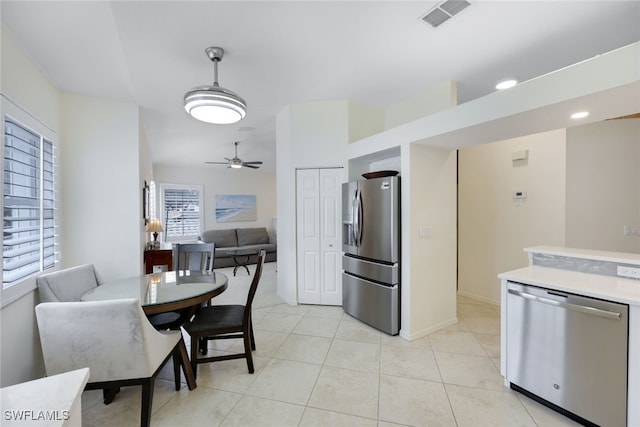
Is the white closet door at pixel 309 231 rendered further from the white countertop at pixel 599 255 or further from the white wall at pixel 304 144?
the white countertop at pixel 599 255

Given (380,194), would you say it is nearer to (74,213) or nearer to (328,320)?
(328,320)

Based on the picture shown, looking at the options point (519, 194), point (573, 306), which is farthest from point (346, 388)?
point (519, 194)

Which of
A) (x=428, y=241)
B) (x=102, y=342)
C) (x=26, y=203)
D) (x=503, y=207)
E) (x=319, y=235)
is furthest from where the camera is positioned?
(x=319, y=235)

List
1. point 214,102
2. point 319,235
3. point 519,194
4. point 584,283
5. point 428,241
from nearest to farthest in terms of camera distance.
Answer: point 584,283
point 214,102
point 428,241
point 519,194
point 319,235

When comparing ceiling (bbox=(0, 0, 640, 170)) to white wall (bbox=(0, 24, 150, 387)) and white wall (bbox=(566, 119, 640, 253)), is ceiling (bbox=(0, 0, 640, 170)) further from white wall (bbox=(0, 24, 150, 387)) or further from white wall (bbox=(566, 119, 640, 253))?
white wall (bbox=(566, 119, 640, 253))

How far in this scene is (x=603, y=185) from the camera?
126 inches

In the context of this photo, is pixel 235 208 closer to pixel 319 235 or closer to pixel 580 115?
pixel 319 235

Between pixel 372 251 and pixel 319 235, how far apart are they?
36.9 inches

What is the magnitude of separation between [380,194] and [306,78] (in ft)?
4.81

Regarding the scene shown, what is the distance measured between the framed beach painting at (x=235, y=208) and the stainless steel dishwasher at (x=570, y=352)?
689cm

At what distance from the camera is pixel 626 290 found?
5.46 ft

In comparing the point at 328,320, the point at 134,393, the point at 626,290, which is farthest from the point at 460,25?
the point at 134,393

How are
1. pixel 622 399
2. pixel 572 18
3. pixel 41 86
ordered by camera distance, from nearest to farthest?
pixel 622 399, pixel 572 18, pixel 41 86

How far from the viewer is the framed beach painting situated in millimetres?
7562
